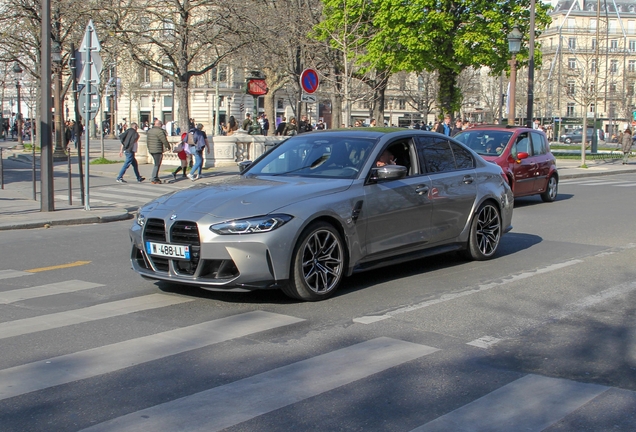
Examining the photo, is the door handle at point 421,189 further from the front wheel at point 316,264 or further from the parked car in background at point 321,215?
the front wheel at point 316,264

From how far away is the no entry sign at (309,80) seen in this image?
1823 cm

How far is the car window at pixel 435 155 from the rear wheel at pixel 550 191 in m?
9.98

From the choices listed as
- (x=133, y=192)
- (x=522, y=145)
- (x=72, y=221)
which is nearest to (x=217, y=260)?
(x=72, y=221)

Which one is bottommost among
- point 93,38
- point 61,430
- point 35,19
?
point 61,430

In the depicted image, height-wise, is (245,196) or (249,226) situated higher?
(245,196)

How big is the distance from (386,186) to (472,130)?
426 inches

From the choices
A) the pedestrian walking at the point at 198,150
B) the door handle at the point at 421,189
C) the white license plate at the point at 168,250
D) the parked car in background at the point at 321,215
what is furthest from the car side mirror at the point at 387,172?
the pedestrian walking at the point at 198,150

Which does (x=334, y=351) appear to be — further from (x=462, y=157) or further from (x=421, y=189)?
(x=462, y=157)

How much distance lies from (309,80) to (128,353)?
13446 millimetres

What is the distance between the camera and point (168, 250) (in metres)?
7.29

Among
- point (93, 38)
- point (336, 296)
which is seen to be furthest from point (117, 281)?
point (93, 38)

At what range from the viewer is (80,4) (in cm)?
3083

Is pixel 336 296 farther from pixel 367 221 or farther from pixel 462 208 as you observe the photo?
pixel 462 208


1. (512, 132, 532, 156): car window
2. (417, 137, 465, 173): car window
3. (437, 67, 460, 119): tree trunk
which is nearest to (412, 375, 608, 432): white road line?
(417, 137, 465, 173): car window
